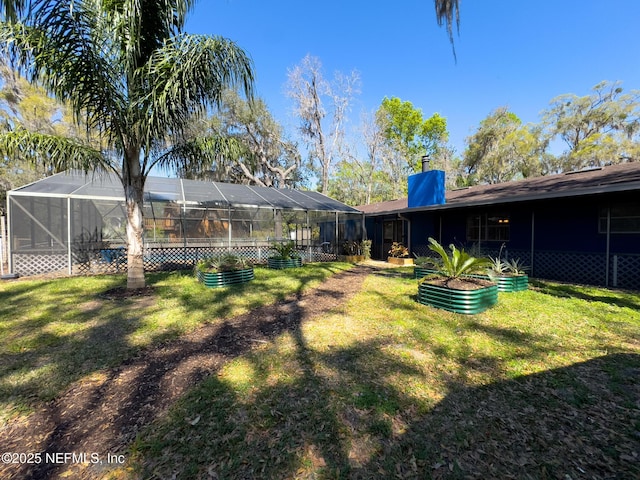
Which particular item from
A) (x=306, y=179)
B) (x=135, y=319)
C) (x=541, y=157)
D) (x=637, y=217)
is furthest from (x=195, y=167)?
(x=541, y=157)

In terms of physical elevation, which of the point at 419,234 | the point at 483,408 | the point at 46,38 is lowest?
the point at 483,408

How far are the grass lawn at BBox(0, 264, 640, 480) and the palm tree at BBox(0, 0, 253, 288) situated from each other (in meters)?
3.23

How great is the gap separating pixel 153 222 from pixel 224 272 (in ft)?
24.5

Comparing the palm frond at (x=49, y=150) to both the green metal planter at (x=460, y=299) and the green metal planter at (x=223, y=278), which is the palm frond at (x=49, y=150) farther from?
the green metal planter at (x=460, y=299)

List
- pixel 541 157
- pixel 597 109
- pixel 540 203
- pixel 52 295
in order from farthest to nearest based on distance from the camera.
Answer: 1. pixel 541 157
2. pixel 597 109
3. pixel 540 203
4. pixel 52 295

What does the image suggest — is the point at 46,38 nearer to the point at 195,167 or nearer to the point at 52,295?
the point at 195,167

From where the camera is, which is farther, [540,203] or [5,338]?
[540,203]

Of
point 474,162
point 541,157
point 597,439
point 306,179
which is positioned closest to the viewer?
point 597,439

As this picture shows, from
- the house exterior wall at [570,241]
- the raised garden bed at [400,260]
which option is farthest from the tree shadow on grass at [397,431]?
the raised garden bed at [400,260]

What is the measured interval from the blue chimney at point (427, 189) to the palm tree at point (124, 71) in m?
9.51

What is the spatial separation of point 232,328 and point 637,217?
33.0ft

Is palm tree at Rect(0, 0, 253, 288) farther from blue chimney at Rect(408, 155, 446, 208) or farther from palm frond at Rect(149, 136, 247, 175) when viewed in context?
blue chimney at Rect(408, 155, 446, 208)

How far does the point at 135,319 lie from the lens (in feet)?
15.2

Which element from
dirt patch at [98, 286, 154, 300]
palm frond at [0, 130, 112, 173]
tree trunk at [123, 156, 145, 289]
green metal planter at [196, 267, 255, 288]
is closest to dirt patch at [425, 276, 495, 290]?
green metal planter at [196, 267, 255, 288]
